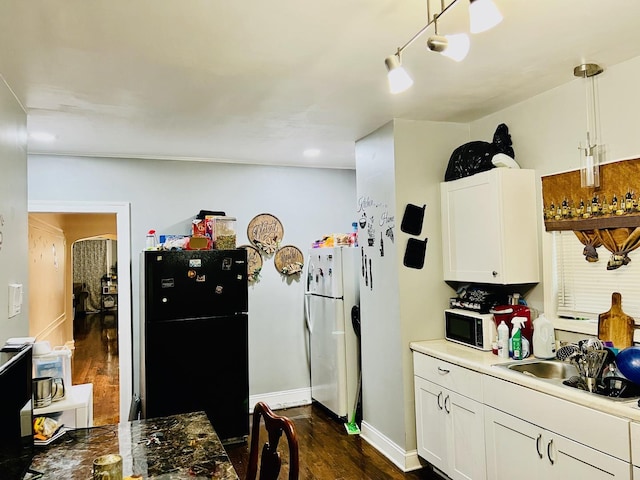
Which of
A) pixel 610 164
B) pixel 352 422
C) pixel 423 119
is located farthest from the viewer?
pixel 352 422

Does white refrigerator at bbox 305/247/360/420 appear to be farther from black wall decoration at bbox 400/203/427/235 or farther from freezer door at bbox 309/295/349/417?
black wall decoration at bbox 400/203/427/235

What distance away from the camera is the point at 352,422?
396 cm

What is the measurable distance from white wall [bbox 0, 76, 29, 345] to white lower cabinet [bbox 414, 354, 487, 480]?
94.0 inches

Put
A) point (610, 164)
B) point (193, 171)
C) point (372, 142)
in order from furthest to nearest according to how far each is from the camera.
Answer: point (193, 171)
point (372, 142)
point (610, 164)

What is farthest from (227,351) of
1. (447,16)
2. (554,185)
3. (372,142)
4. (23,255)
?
(447,16)

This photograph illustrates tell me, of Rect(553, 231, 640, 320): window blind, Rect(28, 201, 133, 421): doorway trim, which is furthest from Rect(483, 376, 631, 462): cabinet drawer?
Rect(28, 201, 133, 421): doorway trim

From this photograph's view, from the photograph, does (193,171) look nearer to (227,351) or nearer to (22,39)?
(227,351)

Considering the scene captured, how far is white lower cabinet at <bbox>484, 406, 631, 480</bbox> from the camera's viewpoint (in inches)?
73.5

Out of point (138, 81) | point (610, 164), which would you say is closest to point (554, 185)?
point (610, 164)

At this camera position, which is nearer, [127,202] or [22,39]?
[22,39]

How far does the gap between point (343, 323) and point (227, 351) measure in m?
1.01

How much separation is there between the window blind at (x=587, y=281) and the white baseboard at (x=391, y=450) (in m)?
1.38

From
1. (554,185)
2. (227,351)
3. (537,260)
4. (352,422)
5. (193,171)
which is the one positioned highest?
(193,171)

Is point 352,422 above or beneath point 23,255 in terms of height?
beneath
